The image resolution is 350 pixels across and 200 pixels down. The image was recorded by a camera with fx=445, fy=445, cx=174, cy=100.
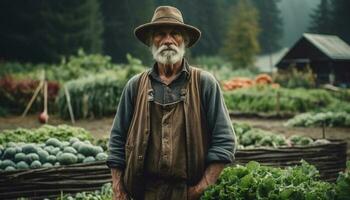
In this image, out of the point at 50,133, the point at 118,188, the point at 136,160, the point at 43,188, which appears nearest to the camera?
the point at 136,160

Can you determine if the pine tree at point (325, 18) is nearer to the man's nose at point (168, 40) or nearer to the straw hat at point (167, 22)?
the straw hat at point (167, 22)

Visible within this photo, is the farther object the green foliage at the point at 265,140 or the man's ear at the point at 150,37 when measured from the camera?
the green foliage at the point at 265,140

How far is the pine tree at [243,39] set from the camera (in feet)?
158

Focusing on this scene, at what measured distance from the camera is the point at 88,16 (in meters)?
43.7

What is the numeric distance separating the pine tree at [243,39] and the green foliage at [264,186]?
44.3m

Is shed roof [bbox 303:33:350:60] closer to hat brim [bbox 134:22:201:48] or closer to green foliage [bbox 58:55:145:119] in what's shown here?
green foliage [bbox 58:55:145:119]

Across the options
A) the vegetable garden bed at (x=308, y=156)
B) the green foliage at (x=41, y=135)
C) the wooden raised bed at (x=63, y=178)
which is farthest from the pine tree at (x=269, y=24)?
the wooden raised bed at (x=63, y=178)

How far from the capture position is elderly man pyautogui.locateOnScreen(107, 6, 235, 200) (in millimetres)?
3125

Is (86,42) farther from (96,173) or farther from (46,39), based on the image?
Answer: (96,173)

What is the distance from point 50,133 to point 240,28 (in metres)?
44.7

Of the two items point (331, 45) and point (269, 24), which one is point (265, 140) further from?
point (269, 24)

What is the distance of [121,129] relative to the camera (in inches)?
135

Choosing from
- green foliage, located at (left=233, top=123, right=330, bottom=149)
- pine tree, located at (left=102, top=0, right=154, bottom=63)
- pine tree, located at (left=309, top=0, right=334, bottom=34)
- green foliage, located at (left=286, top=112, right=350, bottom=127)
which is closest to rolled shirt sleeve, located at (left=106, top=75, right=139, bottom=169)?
green foliage, located at (left=233, top=123, right=330, bottom=149)

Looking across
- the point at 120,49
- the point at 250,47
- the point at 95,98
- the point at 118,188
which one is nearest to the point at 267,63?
the point at 250,47
